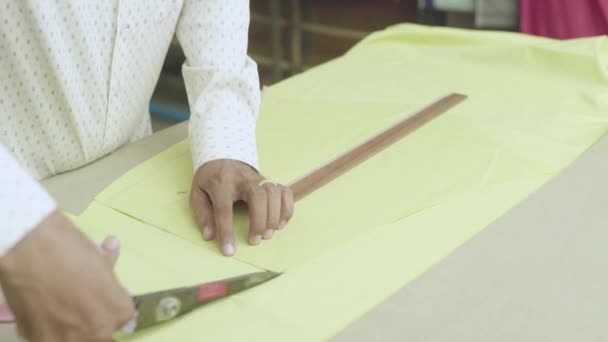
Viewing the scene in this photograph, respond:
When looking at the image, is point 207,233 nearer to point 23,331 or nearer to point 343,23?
point 23,331

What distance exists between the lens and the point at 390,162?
0.82m

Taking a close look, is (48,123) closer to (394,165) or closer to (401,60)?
(394,165)

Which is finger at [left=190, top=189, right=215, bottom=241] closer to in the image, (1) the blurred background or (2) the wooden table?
(2) the wooden table

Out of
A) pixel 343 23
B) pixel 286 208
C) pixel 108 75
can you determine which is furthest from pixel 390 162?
pixel 343 23

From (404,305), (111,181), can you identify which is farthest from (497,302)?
(111,181)

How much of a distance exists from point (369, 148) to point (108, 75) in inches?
12.3

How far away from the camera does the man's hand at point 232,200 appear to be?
67 cm

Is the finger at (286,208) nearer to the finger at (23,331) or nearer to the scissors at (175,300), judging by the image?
the scissors at (175,300)

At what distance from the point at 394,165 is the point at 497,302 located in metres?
0.27

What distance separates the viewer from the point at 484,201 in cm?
73

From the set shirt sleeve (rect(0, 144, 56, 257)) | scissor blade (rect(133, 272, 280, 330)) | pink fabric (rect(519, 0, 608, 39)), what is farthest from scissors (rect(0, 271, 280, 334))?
pink fabric (rect(519, 0, 608, 39))

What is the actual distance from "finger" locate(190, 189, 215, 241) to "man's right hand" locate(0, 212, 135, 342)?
266mm

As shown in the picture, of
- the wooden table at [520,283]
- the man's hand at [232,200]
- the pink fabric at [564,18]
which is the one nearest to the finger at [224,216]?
the man's hand at [232,200]

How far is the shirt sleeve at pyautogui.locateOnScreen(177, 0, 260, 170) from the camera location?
0.80 m
